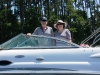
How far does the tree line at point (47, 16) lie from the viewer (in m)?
47.3

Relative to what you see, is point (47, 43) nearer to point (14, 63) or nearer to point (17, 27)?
point (14, 63)

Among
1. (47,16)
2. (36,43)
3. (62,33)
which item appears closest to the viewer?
(36,43)

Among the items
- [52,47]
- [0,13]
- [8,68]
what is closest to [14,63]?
Answer: [8,68]

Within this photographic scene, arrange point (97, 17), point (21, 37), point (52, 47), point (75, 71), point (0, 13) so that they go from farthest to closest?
1. point (97, 17)
2. point (0, 13)
3. point (21, 37)
4. point (52, 47)
5. point (75, 71)

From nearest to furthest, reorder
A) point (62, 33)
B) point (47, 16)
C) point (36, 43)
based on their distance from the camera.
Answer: point (36, 43)
point (62, 33)
point (47, 16)

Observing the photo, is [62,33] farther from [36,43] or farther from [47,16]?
[47,16]

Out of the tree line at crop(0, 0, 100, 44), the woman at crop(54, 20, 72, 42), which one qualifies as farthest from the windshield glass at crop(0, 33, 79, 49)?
the tree line at crop(0, 0, 100, 44)

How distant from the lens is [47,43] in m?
4.50

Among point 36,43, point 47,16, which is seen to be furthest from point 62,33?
point 47,16

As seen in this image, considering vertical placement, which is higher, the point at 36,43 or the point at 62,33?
the point at 62,33

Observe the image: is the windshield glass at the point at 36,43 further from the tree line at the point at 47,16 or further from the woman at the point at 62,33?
the tree line at the point at 47,16

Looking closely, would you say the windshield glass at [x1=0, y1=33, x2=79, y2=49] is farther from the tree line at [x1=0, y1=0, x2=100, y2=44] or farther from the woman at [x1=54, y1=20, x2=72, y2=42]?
the tree line at [x1=0, y1=0, x2=100, y2=44]

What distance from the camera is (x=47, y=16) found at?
5278cm

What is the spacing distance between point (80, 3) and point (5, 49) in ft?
204
